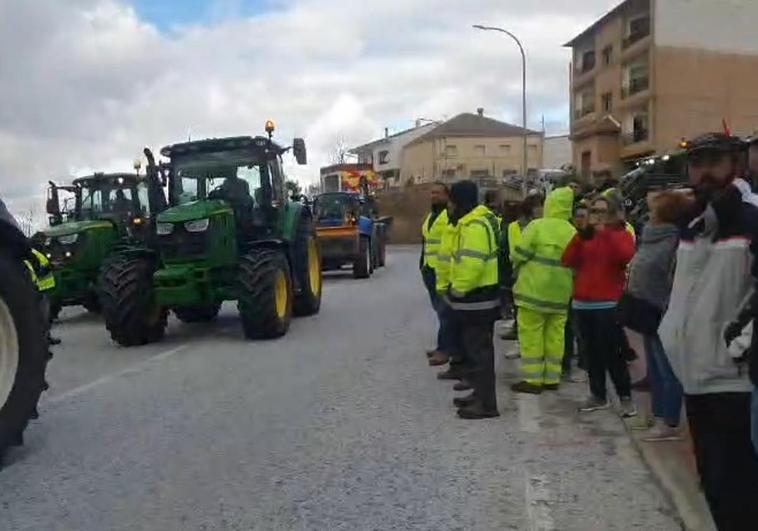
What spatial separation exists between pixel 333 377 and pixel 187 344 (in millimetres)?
3368

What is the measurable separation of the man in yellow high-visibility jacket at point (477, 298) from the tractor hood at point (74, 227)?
8.79m

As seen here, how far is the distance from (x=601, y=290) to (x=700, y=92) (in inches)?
1840

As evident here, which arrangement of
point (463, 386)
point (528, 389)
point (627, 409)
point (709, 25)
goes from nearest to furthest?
point (627, 409)
point (528, 389)
point (463, 386)
point (709, 25)

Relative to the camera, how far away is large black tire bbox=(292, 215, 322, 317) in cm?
1400

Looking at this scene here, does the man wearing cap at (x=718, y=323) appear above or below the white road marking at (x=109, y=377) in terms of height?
above

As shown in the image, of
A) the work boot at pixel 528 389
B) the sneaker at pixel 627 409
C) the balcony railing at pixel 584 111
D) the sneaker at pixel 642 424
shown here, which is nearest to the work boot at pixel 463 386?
the work boot at pixel 528 389

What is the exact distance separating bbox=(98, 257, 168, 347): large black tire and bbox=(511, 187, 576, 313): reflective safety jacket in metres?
5.44

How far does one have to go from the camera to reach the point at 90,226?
1499 centimetres

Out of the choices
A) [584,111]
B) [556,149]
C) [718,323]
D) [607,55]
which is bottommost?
[556,149]

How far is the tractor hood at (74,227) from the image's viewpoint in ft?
48.3

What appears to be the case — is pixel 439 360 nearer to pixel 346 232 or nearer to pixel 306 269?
pixel 306 269

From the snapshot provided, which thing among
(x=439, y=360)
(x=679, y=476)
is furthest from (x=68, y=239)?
(x=679, y=476)

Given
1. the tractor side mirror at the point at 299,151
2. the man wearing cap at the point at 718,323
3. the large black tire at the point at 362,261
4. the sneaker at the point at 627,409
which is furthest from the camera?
the large black tire at the point at 362,261

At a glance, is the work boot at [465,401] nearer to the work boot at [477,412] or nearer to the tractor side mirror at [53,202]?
the work boot at [477,412]
